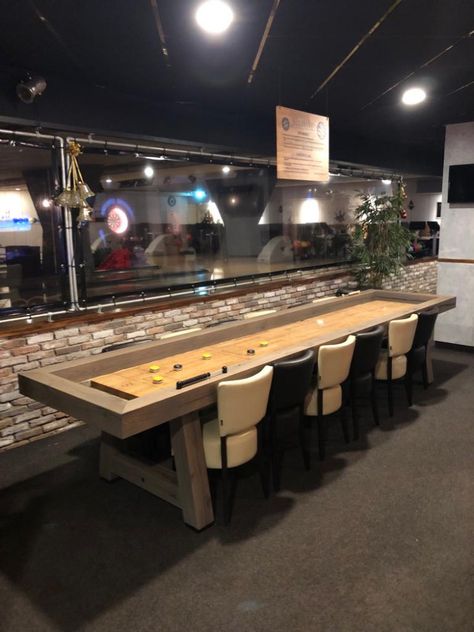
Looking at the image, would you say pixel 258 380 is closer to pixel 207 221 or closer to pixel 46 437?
pixel 46 437

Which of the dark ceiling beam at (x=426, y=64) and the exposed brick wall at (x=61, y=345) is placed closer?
the dark ceiling beam at (x=426, y=64)

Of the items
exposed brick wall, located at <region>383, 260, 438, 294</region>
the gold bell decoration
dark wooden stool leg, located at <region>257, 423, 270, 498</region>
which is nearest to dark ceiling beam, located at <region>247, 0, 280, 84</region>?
the gold bell decoration

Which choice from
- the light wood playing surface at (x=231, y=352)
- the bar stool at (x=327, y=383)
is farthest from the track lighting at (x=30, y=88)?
the bar stool at (x=327, y=383)

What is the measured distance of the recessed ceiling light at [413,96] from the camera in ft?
15.1

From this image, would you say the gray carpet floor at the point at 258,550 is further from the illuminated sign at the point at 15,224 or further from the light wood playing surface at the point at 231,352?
the illuminated sign at the point at 15,224

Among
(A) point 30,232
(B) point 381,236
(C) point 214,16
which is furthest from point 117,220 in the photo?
(B) point 381,236

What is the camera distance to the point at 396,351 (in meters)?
4.10

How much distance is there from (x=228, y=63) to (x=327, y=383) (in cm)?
242

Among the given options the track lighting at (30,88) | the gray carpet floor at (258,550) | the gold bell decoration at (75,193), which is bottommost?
the gray carpet floor at (258,550)

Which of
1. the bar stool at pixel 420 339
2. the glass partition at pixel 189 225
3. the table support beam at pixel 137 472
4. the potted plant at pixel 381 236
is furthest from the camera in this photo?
the potted plant at pixel 381 236

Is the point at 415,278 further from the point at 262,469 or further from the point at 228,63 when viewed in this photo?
the point at 262,469

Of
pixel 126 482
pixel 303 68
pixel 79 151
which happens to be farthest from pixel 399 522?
pixel 79 151

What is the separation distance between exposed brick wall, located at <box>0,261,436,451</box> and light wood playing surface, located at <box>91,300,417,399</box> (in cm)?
113

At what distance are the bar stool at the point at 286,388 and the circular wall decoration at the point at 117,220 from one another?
Answer: 2463 mm
